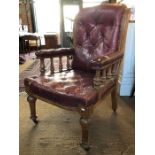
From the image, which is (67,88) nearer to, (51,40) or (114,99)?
(114,99)

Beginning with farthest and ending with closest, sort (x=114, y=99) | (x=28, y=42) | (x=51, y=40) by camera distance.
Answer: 1. (x=51, y=40)
2. (x=28, y=42)
3. (x=114, y=99)

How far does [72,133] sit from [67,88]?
46 centimetres

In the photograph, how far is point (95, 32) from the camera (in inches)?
63.4

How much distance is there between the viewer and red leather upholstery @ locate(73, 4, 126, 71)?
1.48 metres

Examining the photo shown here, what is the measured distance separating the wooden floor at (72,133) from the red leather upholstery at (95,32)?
50 centimetres

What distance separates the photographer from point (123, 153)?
1.29 metres

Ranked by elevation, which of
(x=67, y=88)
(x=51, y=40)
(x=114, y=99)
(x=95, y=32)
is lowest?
(x=114, y=99)

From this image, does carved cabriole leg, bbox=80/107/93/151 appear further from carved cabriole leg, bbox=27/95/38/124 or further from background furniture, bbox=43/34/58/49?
background furniture, bbox=43/34/58/49

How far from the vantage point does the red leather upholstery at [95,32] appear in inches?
58.1

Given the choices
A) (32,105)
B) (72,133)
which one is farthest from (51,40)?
(72,133)

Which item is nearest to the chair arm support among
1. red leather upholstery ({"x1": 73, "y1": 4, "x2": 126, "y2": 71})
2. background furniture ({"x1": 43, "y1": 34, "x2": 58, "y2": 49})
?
red leather upholstery ({"x1": 73, "y1": 4, "x2": 126, "y2": 71})

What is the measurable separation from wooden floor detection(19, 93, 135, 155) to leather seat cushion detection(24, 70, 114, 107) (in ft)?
1.14
